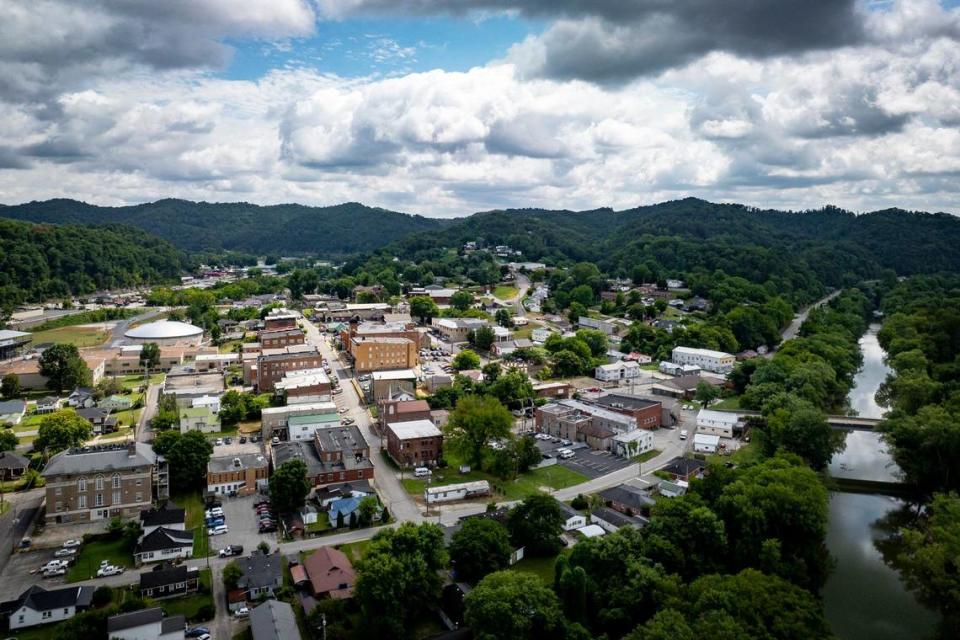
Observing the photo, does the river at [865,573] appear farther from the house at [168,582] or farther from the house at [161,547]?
the house at [161,547]

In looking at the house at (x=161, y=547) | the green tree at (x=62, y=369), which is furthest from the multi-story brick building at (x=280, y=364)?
the house at (x=161, y=547)

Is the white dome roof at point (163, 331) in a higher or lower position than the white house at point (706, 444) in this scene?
higher

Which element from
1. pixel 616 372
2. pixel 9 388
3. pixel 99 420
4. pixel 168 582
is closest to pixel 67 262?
pixel 9 388

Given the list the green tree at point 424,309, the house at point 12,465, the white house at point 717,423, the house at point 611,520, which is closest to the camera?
the house at point 611,520

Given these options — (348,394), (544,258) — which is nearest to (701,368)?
(348,394)

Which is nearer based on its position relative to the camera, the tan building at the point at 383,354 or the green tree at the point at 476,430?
the green tree at the point at 476,430

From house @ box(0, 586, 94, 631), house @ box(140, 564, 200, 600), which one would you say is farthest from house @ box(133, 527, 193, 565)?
house @ box(0, 586, 94, 631)

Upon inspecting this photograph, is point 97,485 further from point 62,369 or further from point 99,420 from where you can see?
point 62,369

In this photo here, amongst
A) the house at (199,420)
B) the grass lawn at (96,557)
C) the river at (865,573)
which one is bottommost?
the river at (865,573)
